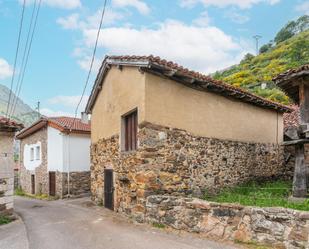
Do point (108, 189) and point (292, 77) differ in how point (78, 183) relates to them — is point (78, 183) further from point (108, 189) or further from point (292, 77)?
point (292, 77)

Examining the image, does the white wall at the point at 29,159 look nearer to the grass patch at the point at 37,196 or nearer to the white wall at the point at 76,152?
the grass patch at the point at 37,196

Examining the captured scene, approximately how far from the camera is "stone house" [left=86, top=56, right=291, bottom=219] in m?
8.75

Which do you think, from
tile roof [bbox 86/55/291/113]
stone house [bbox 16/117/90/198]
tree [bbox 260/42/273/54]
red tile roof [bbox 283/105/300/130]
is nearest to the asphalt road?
tile roof [bbox 86/55/291/113]

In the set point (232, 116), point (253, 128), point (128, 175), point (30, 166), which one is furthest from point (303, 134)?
point (30, 166)

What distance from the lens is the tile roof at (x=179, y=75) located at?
28.3 feet

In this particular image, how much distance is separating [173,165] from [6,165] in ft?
17.8

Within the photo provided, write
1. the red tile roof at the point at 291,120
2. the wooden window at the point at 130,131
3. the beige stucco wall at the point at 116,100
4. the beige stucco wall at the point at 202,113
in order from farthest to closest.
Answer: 1. the red tile roof at the point at 291,120
2. the wooden window at the point at 130,131
3. the beige stucco wall at the point at 116,100
4. the beige stucco wall at the point at 202,113

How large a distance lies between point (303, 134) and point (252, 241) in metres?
3.50

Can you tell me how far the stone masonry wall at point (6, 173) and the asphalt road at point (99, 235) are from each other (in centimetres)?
82

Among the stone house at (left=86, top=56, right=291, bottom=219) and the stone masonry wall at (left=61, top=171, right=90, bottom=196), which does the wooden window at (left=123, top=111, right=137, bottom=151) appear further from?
the stone masonry wall at (left=61, top=171, right=90, bottom=196)

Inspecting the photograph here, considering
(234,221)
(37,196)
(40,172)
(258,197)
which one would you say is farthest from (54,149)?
(234,221)

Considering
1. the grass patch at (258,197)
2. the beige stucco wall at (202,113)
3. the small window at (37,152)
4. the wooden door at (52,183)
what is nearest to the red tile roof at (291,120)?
the beige stucco wall at (202,113)

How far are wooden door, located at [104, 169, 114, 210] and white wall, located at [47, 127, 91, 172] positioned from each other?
6.17 m

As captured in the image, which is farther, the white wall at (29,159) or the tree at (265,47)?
the tree at (265,47)
